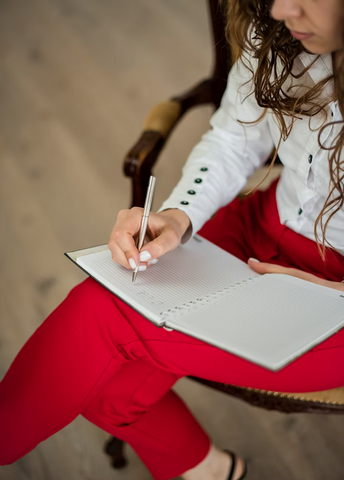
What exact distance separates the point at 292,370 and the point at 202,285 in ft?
0.66

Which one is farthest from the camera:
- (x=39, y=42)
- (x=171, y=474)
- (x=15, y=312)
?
(x=39, y=42)

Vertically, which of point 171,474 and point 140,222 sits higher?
point 140,222

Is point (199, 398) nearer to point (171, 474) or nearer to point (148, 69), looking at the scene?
point (171, 474)

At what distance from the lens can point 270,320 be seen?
27.0 inches

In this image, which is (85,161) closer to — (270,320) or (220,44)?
(220,44)

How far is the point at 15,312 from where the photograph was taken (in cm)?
147

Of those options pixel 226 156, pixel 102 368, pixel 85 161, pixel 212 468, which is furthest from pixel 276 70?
pixel 85 161

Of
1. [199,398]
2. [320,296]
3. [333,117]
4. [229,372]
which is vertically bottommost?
[199,398]

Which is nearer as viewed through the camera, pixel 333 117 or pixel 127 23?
pixel 333 117

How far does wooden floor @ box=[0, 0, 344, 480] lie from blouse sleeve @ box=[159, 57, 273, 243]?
0.63m

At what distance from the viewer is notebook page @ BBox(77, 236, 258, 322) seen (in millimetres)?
Answer: 726

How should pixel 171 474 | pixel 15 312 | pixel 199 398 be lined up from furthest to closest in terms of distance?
1. pixel 15 312
2. pixel 199 398
3. pixel 171 474

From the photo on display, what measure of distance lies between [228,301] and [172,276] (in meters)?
0.12


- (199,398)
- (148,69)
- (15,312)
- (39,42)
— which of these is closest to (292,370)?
(199,398)
